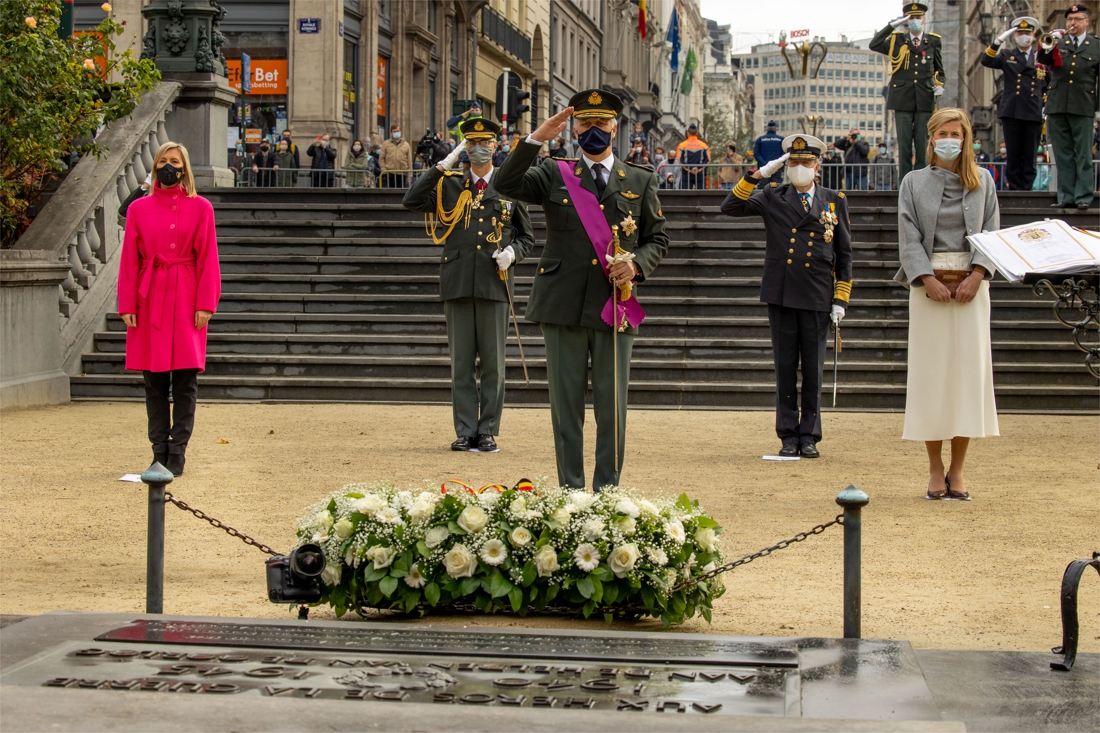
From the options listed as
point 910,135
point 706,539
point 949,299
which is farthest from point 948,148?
point 910,135

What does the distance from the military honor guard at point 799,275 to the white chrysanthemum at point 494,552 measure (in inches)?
215

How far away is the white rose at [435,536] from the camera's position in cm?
524

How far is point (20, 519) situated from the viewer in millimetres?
7551

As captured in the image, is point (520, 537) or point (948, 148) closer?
point (520, 537)

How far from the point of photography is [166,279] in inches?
355

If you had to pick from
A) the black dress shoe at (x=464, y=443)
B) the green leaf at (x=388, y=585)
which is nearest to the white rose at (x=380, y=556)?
the green leaf at (x=388, y=585)

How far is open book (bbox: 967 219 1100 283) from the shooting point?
7.35 m

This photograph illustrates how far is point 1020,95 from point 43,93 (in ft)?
37.4

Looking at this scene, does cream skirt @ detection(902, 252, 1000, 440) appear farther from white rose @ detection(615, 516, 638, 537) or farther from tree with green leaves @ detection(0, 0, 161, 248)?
tree with green leaves @ detection(0, 0, 161, 248)

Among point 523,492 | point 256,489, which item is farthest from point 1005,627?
point 256,489

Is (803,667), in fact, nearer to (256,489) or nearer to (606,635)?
(606,635)

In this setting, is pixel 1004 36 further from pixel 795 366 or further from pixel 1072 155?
pixel 795 366

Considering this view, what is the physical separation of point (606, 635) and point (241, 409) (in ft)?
30.0

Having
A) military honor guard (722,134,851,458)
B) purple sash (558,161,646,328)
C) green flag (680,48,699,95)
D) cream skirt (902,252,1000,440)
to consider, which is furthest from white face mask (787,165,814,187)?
green flag (680,48,699,95)
